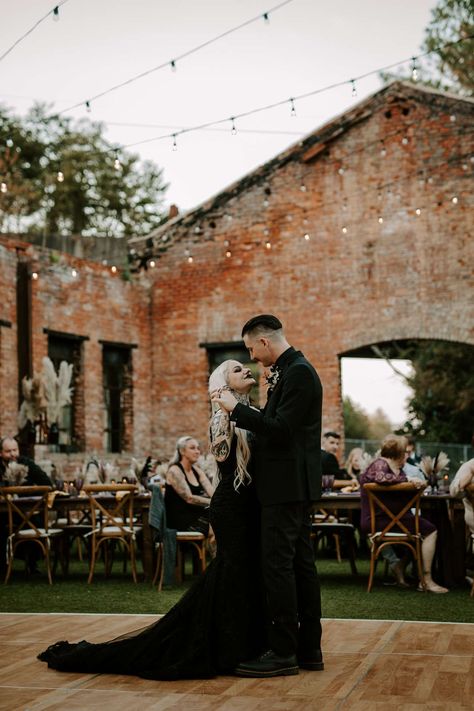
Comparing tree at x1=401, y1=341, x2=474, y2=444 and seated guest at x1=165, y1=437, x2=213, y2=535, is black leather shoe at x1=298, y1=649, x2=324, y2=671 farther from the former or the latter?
tree at x1=401, y1=341, x2=474, y2=444

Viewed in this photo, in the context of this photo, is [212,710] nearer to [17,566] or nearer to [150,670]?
[150,670]

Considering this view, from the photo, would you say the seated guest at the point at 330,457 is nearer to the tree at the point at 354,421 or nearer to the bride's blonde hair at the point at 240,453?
the bride's blonde hair at the point at 240,453

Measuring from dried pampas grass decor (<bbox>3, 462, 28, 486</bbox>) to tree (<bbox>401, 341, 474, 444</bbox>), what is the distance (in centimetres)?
1275

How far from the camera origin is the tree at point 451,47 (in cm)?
2455

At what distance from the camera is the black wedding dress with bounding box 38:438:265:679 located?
4.27m

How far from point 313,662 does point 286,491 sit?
0.83m

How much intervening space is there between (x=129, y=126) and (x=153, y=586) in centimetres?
780

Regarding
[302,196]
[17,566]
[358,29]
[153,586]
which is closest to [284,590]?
[153,586]

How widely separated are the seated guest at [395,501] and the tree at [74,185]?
23.2 m

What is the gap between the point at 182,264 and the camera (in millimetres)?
15773

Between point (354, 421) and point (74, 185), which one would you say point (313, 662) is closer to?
point (74, 185)

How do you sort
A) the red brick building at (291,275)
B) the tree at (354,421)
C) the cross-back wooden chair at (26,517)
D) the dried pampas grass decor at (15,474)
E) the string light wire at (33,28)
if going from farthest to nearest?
the tree at (354,421) < the red brick building at (291,275) < the dried pampas grass decor at (15,474) < the string light wire at (33,28) < the cross-back wooden chair at (26,517)

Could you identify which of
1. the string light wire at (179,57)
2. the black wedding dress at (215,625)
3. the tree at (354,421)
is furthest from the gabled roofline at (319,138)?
the tree at (354,421)


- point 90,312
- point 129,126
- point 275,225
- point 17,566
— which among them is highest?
point 129,126
